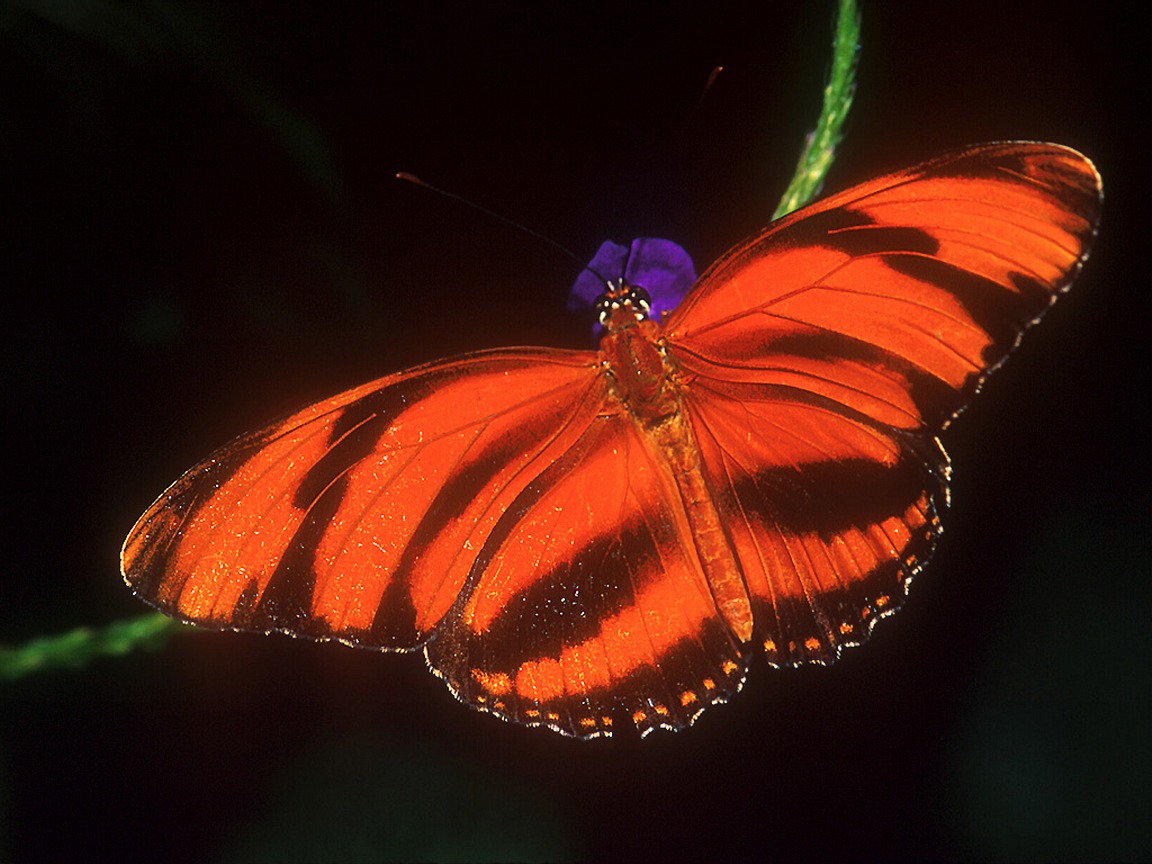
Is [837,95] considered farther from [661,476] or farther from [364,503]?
[364,503]

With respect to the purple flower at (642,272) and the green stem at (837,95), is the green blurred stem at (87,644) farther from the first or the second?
the green stem at (837,95)

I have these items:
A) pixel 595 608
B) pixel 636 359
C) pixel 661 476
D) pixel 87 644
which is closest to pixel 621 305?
pixel 636 359

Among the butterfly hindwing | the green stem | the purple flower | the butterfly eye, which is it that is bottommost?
the butterfly hindwing

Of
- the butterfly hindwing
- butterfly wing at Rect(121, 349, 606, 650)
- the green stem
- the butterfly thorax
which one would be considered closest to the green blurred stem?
butterfly wing at Rect(121, 349, 606, 650)

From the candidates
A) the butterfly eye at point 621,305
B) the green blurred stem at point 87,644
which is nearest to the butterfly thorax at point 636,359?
the butterfly eye at point 621,305

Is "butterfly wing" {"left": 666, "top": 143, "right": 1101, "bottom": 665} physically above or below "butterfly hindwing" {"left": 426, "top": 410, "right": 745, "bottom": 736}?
above

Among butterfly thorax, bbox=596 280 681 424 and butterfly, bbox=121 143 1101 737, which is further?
butterfly thorax, bbox=596 280 681 424

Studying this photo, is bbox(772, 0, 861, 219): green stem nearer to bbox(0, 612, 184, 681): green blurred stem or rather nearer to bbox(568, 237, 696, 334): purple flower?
bbox(568, 237, 696, 334): purple flower

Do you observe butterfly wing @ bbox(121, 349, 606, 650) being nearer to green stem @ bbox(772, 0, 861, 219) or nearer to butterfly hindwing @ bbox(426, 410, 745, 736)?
butterfly hindwing @ bbox(426, 410, 745, 736)
